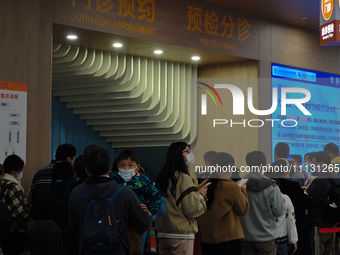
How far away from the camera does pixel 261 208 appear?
227 inches

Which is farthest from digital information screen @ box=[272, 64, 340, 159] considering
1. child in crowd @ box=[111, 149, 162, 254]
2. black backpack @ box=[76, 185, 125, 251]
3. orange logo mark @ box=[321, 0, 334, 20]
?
black backpack @ box=[76, 185, 125, 251]

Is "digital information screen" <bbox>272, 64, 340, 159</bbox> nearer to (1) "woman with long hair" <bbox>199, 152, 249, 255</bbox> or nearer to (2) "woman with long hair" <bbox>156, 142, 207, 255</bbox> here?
(1) "woman with long hair" <bbox>199, 152, 249, 255</bbox>

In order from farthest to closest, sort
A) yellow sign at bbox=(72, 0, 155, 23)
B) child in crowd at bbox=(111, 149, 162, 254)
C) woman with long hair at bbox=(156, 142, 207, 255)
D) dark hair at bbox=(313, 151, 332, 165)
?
yellow sign at bbox=(72, 0, 155, 23) → dark hair at bbox=(313, 151, 332, 165) → woman with long hair at bbox=(156, 142, 207, 255) → child in crowd at bbox=(111, 149, 162, 254)

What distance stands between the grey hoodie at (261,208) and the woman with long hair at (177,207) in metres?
0.79

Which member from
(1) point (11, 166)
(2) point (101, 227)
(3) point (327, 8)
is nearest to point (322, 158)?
(3) point (327, 8)

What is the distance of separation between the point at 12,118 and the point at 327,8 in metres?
4.01

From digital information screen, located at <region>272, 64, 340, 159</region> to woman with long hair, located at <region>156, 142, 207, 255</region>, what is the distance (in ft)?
16.4

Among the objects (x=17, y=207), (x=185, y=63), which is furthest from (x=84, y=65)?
(x=17, y=207)

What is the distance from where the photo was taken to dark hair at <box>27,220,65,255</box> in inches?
110

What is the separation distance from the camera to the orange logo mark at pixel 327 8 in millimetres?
7555

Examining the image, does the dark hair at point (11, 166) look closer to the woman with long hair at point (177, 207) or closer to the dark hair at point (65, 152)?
the dark hair at point (65, 152)

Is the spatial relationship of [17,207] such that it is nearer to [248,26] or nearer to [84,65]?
[84,65]

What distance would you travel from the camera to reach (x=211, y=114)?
10.2 metres

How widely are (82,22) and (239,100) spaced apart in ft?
11.3
